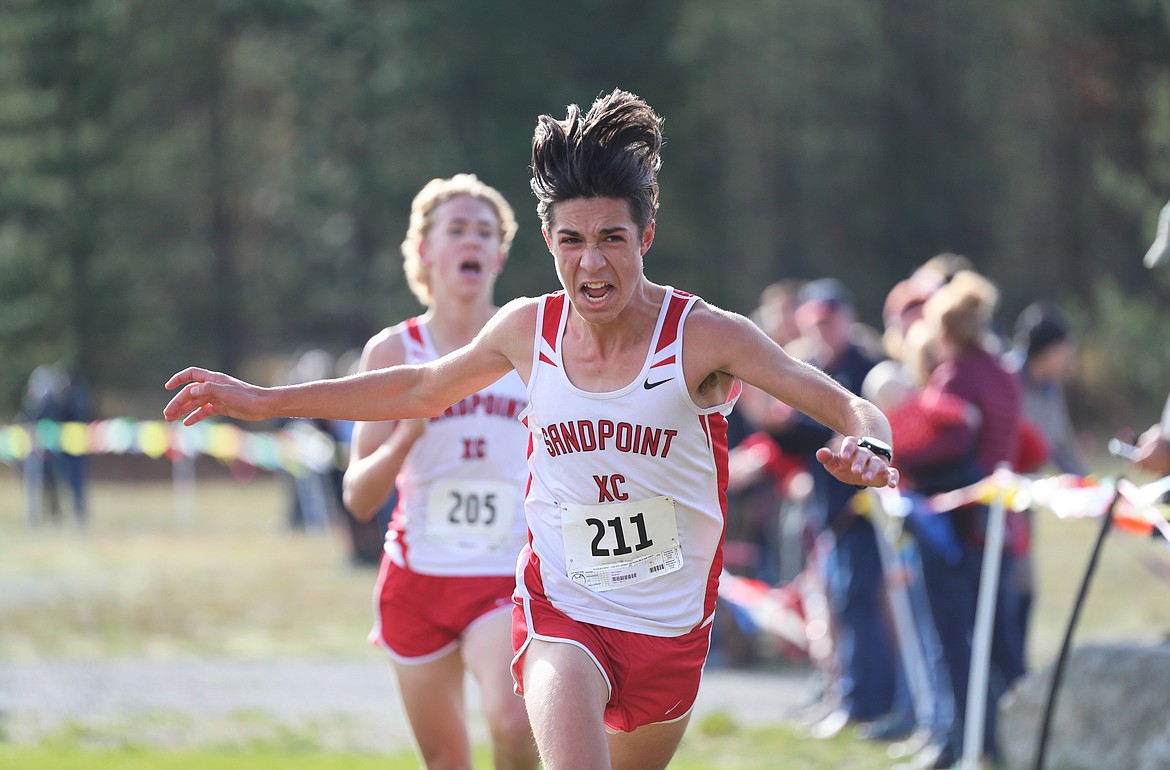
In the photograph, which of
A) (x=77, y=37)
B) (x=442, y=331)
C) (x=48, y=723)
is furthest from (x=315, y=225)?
(x=442, y=331)

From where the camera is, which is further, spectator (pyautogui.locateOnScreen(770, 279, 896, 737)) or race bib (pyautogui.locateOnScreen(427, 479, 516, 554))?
spectator (pyautogui.locateOnScreen(770, 279, 896, 737))

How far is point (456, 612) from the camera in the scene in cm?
559

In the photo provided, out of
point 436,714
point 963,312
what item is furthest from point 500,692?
point 963,312

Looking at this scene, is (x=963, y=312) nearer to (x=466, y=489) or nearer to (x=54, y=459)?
(x=466, y=489)

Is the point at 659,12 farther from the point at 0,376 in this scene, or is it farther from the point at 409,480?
Answer: the point at 409,480

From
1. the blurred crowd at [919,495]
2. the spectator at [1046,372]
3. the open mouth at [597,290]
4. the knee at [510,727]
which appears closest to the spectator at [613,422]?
the open mouth at [597,290]

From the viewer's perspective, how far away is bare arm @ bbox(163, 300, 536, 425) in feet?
14.1

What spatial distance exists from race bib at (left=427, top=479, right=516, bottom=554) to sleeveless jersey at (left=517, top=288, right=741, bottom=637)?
1.22 metres

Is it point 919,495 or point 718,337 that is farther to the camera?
point 919,495

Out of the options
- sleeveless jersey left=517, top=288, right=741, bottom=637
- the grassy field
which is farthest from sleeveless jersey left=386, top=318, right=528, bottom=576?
the grassy field

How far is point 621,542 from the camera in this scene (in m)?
4.34

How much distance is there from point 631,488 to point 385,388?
0.79 m

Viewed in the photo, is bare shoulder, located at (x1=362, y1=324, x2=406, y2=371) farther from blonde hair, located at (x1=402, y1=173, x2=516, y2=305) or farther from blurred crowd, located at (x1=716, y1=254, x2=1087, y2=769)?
blurred crowd, located at (x1=716, y1=254, x2=1087, y2=769)

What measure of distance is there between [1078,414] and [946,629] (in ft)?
114
